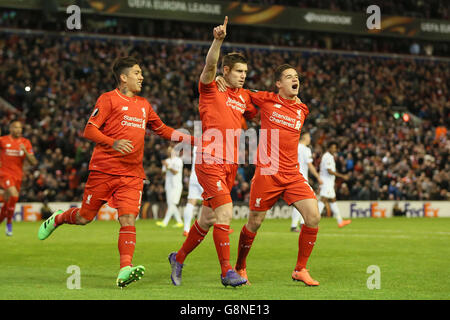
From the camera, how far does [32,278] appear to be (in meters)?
8.23

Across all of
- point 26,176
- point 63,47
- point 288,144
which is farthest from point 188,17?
point 288,144

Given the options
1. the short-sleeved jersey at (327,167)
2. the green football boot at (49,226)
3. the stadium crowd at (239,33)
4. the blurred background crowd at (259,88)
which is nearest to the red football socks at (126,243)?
the green football boot at (49,226)

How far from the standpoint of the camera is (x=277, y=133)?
806 centimetres

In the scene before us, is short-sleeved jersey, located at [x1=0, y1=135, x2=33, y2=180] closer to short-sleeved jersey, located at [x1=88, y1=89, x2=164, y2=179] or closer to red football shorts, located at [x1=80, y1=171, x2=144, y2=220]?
red football shorts, located at [x1=80, y1=171, x2=144, y2=220]

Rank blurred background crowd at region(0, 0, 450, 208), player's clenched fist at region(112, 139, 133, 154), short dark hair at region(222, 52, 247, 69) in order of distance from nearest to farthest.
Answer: player's clenched fist at region(112, 139, 133, 154) → short dark hair at region(222, 52, 247, 69) → blurred background crowd at region(0, 0, 450, 208)

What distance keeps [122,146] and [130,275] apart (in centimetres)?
133

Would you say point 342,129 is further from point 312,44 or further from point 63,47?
point 63,47

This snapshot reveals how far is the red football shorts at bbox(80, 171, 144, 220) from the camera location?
762cm

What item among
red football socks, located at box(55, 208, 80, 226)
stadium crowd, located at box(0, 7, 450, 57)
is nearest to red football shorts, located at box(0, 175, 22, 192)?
red football socks, located at box(55, 208, 80, 226)

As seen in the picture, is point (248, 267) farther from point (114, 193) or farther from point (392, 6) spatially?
point (392, 6)

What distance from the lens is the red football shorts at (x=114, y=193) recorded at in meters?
7.62

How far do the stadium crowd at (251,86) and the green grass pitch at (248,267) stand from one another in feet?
28.2

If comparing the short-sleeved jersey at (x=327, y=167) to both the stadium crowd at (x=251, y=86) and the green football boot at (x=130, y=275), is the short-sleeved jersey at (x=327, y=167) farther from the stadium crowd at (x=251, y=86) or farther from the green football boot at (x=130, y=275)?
the green football boot at (x=130, y=275)

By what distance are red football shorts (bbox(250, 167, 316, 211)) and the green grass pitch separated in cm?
92
